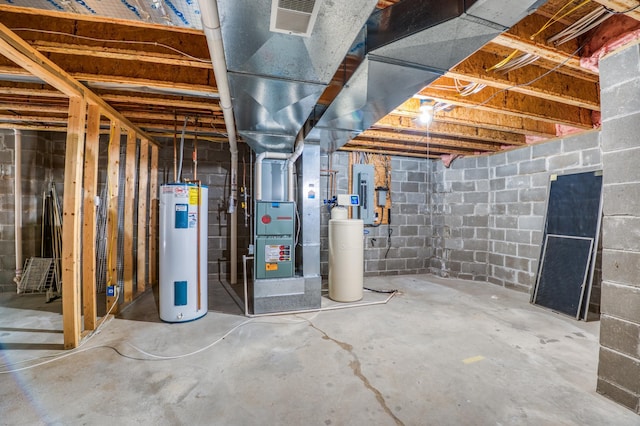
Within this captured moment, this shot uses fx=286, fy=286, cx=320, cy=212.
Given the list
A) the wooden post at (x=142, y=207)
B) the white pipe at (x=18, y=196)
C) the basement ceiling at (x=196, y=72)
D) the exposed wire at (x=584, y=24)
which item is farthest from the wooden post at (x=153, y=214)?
the exposed wire at (x=584, y=24)

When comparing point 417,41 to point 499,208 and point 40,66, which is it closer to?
point 40,66

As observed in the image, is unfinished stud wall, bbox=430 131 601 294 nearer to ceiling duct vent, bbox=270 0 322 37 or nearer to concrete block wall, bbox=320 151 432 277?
concrete block wall, bbox=320 151 432 277

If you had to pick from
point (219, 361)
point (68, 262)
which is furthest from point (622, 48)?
point (68, 262)

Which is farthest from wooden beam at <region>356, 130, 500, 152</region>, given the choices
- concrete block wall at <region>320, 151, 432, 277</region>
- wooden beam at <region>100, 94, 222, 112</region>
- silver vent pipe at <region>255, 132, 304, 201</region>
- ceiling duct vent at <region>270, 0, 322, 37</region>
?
ceiling duct vent at <region>270, 0, 322, 37</region>

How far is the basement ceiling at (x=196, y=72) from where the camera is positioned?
167 cm

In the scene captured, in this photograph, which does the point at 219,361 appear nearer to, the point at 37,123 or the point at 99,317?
the point at 99,317

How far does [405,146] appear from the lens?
14.1ft

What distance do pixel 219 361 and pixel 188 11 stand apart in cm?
219

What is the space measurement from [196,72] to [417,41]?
1.83m

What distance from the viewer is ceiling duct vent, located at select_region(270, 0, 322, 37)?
109 cm

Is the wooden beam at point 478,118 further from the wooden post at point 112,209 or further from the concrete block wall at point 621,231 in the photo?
the wooden post at point 112,209

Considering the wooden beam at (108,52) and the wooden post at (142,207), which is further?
the wooden post at (142,207)

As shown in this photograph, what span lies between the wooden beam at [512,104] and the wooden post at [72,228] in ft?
9.27

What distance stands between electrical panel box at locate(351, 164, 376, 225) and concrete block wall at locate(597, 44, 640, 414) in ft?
9.82
